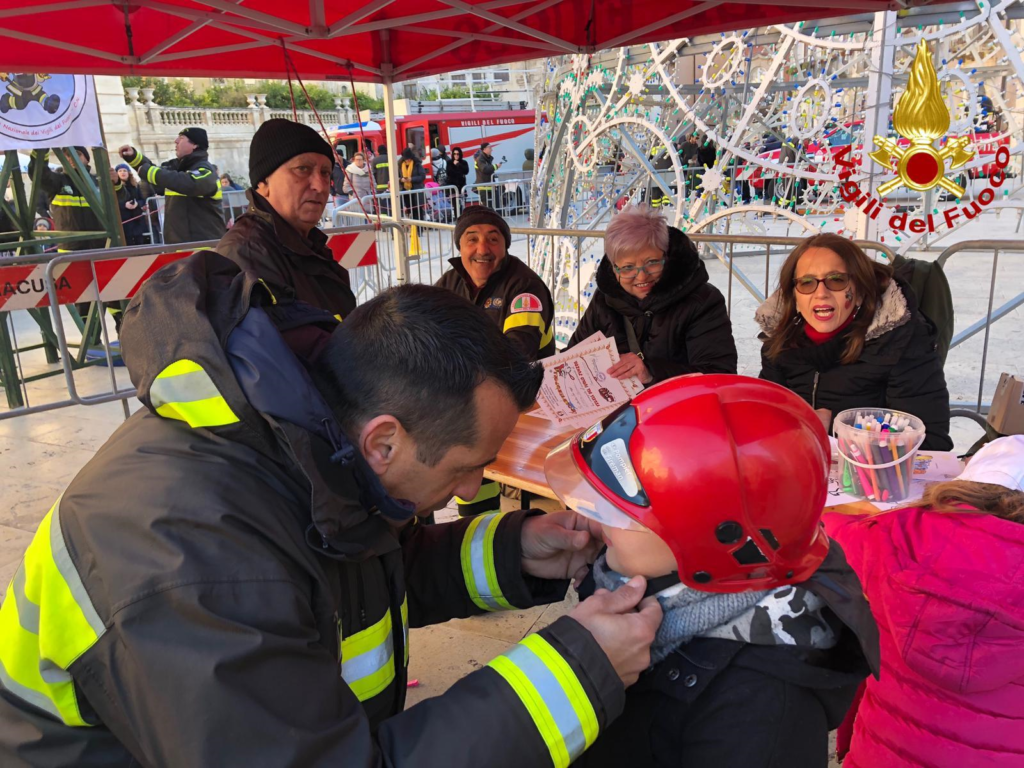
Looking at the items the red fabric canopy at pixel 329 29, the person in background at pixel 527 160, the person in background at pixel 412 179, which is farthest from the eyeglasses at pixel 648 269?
the person in background at pixel 527 160

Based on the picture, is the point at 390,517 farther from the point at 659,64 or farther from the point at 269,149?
the point at 659,64

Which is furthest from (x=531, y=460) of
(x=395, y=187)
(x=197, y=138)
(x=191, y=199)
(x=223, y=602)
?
(x=197, y=138)

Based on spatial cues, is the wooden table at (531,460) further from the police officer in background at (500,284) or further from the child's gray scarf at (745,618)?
the child's gray scarf at (745,618)

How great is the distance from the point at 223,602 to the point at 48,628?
240 mm

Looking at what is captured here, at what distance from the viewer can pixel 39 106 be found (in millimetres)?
5973

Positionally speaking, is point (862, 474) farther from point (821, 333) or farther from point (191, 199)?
point (191, 199)

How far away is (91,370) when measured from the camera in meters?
7.28

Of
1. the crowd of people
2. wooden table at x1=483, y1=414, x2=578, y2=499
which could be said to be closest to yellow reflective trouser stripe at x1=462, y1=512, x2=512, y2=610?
the crowd of people

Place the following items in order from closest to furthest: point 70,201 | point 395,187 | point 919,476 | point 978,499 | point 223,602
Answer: point 223,602, point 978,499, point 919,476, point 395,187, point 70,201

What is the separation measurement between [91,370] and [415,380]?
7.30 m

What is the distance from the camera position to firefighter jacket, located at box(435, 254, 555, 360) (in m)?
3.69

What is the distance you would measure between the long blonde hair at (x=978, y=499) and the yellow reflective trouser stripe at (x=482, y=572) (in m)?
0.93

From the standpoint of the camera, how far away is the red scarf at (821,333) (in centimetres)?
295

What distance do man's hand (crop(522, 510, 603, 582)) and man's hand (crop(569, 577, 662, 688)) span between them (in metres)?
0.34
